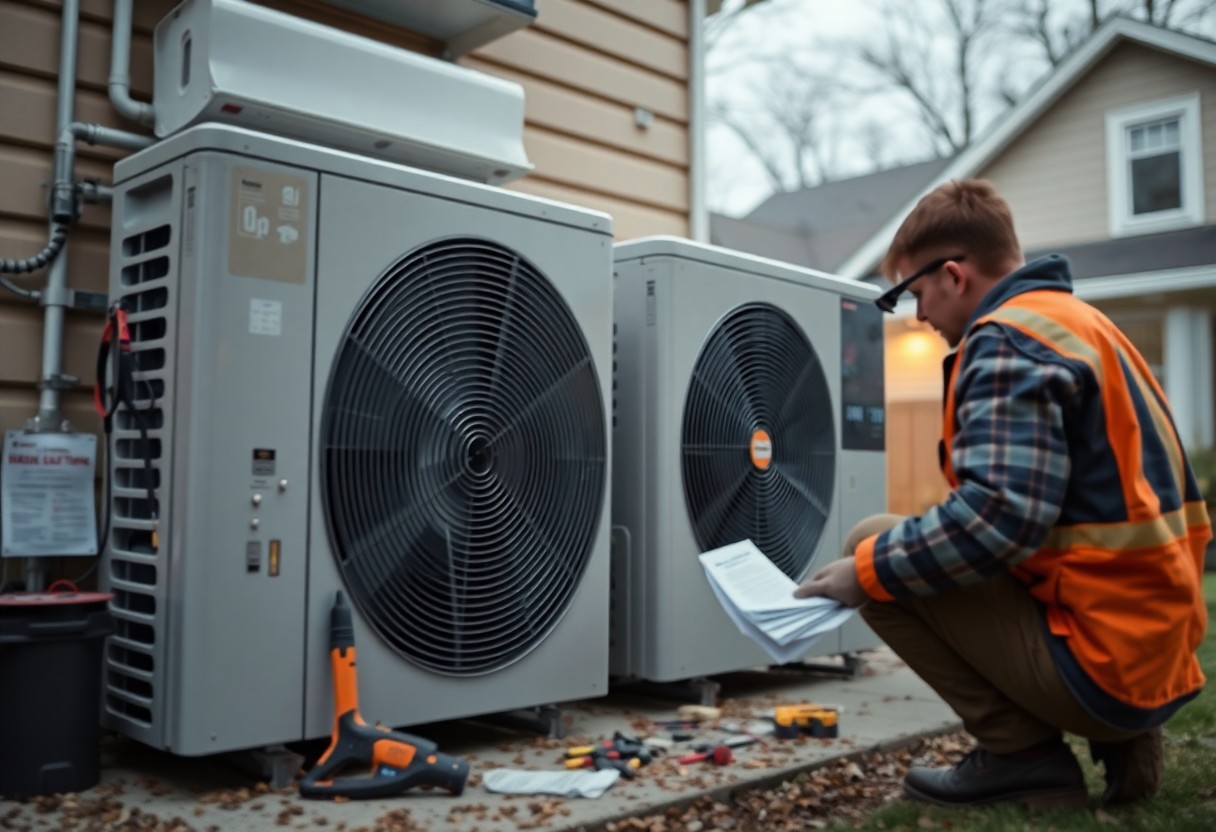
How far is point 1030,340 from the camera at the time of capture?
1946 millimetres

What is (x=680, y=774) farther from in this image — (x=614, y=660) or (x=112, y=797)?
(x=112, y=797)

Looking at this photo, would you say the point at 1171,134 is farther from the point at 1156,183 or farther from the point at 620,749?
the point at 620,749

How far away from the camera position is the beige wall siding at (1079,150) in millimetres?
10602

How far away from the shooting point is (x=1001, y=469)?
1.92 metres

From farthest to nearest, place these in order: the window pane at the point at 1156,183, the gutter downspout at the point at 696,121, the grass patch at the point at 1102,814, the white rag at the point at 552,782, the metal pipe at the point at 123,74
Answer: the window pane at the point at 1156,183
the gutter downspout at the point at 696,121
the metal pipe at the point at 123,74
the white rag at the point at 552,782
the grass patch at the point at 1102,814

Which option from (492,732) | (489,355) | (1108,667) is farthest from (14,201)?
(1108,667)

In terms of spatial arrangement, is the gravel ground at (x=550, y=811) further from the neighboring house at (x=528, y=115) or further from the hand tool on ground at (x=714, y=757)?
the neighboring house at (x=528, y=115)

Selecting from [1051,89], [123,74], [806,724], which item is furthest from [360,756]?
[1051,89]

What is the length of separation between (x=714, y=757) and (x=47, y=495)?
174 cm

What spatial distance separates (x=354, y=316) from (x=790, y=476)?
1.71 m

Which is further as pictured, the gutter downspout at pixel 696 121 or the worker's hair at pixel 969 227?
the gutter downspout at pixel 696 121

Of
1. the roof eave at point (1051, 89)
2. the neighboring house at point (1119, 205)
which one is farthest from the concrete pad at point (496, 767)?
the roof eave at point (1051, 89)

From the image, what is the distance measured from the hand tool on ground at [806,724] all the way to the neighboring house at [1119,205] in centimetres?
738

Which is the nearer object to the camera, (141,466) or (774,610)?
(774,610)
